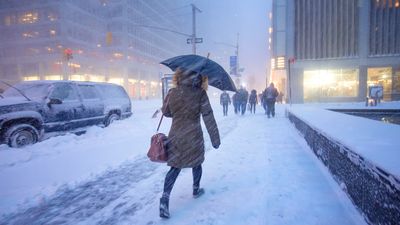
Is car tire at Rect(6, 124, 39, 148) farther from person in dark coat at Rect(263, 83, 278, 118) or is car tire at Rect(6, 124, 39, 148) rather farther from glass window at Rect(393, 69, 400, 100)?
glass window at Rect(393, 69, 400, 100)

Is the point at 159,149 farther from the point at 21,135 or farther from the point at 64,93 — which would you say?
the point at 64,93

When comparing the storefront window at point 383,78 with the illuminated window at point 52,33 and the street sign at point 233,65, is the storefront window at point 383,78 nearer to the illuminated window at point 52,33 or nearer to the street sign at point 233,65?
the street sign at point 233,65

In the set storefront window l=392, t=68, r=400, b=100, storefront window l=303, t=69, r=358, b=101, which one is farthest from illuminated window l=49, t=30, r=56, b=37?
storefront window l=392, t=68, r=400, b=100

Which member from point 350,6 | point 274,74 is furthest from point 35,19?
point 350,6

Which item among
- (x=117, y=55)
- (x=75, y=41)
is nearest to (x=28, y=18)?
(x=75, y=41)

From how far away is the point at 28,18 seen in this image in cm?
5469

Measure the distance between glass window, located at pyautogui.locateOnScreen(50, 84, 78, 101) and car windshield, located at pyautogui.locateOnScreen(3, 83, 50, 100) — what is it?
0.78 ft

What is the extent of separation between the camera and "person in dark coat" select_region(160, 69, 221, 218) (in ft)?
12.0

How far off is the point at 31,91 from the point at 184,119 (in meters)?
7.10

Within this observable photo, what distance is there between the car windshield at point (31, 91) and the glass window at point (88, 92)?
4.67ft

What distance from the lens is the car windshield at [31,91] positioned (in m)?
8.42

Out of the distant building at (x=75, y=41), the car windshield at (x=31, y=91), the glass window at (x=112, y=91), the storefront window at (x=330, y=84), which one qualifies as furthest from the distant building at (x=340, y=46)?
the distant building at (x=75, y=41)

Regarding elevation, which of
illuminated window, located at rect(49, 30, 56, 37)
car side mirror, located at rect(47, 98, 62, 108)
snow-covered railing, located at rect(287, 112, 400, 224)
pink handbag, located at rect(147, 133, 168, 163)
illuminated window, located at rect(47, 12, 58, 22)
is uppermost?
illuminated window, located at rect(47, 12, 58, 22)

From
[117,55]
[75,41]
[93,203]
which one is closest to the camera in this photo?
[93,203]
